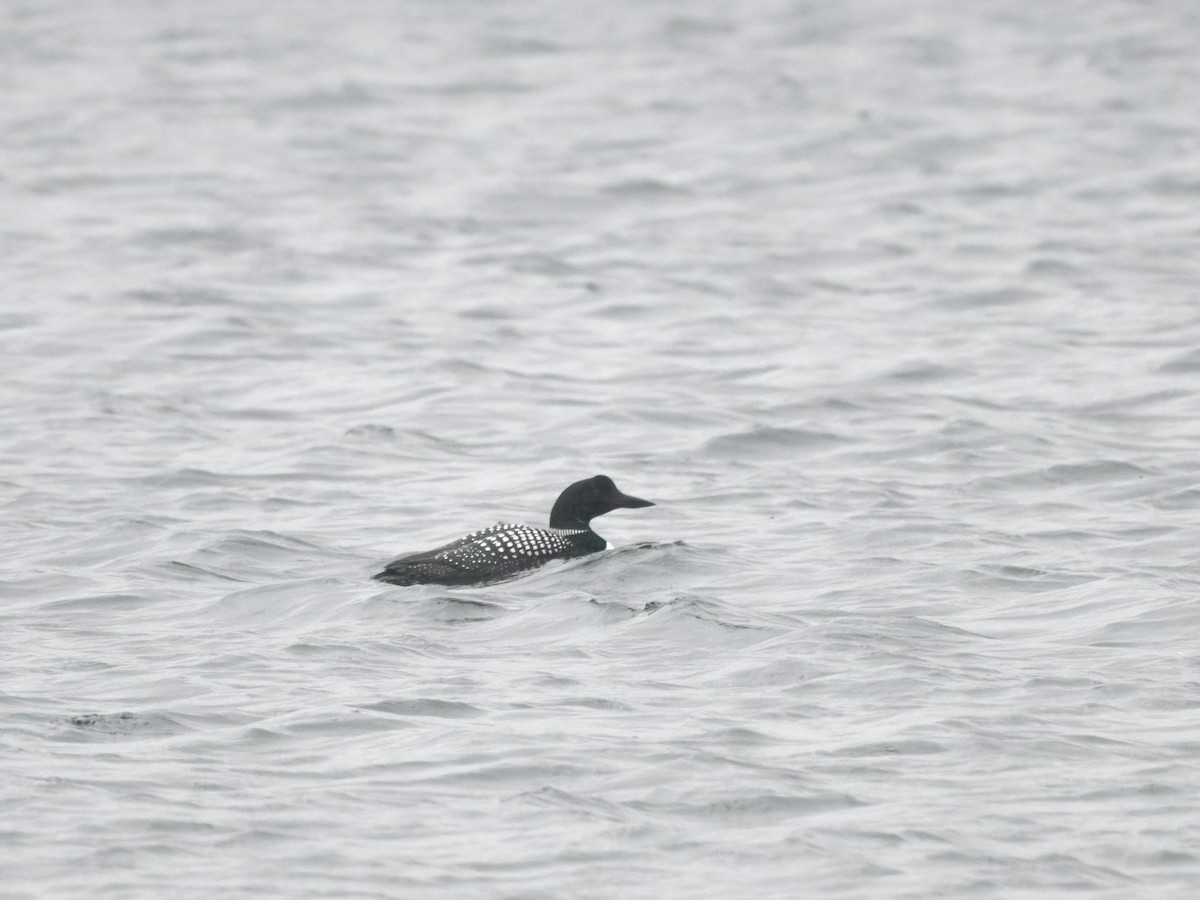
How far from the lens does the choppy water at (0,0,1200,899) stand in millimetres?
Answer: 6973

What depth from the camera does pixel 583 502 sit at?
1072 centimetres

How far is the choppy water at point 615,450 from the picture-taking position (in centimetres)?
697

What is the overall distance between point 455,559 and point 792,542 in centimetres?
196

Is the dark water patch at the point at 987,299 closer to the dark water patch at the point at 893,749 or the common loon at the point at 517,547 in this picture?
the common loon at the point at 517,547

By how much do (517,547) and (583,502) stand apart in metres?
0.62

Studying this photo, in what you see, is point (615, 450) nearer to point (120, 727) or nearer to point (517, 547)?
point (517, 547)

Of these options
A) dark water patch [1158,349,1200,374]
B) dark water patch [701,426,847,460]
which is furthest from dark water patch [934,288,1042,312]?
dark water patch [701,426,847,460]

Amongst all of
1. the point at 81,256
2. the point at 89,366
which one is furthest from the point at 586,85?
the point at 89,366

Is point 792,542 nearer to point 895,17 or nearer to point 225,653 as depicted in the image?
point 225,653

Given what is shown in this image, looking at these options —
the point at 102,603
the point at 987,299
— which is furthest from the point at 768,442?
the point at 102,603

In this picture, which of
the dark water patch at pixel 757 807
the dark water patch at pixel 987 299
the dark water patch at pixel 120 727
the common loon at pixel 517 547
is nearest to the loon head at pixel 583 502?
the common loon at pixel 517 547

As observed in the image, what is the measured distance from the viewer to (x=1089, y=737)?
7641 millimetres

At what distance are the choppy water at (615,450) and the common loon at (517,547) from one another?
0.17 meters

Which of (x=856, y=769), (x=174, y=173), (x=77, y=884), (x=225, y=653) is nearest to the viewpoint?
(x=77, y=884)
